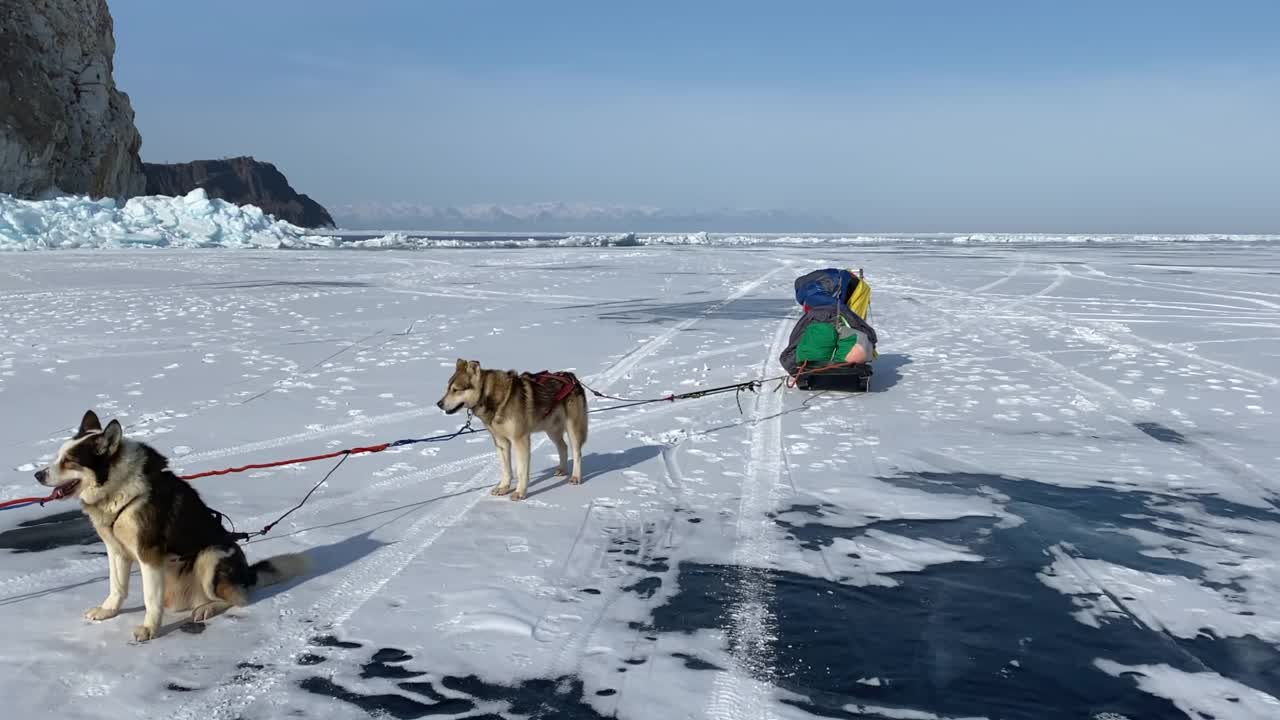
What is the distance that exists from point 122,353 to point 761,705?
1011 centimetres

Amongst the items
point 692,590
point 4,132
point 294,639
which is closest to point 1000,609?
point 692,590

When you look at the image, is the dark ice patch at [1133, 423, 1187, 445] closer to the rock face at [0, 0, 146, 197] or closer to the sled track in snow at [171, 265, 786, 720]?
the sled track in snow at [171, 265, 786, 720]

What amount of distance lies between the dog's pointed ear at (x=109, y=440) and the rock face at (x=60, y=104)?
48.5 meters

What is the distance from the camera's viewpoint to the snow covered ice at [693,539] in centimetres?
338

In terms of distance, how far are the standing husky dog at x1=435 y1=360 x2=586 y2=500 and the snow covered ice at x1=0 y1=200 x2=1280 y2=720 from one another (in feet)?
1.01

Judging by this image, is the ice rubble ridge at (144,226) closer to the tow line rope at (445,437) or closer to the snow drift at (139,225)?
the snow drift at (139,225)

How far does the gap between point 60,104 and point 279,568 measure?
178 feet

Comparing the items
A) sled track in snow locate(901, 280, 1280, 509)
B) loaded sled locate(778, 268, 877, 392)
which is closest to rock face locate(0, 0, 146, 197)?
loaded sled locate(778, 268, 877, 392)

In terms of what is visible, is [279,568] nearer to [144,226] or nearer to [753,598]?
[753,598]

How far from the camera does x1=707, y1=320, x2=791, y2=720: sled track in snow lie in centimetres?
329

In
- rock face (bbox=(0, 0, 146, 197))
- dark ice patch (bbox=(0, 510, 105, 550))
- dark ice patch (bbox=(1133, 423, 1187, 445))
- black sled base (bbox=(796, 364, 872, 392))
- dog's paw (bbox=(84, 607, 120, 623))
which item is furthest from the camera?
rock face (bbox=(0, 0, 146, 197))

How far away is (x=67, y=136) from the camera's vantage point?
4734cm

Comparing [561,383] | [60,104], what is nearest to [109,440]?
[561,383]

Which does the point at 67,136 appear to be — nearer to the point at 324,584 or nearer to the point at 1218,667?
the point at 324,584
